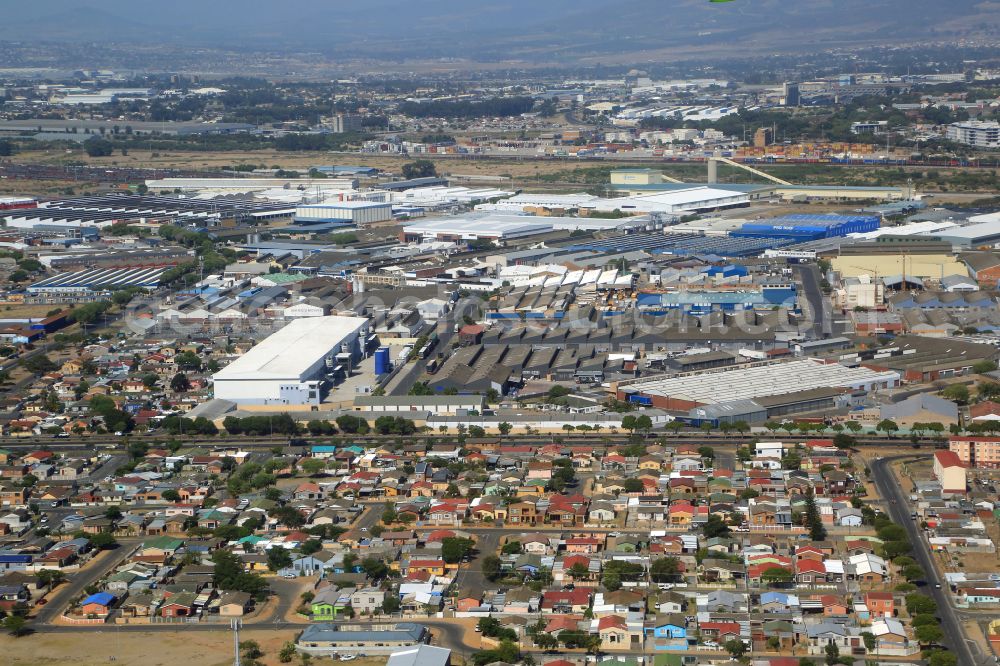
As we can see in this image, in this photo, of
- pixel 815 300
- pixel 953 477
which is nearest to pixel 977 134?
pixel 815 300

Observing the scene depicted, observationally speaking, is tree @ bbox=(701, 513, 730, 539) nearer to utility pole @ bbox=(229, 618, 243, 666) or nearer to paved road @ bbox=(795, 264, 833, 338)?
utility pole @ bbox=(229, 618, 243, 666)

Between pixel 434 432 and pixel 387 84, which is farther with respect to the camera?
pixel 387 84

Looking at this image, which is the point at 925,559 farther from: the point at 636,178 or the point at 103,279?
the point at 636,178

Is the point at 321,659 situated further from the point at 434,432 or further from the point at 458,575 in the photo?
the point at 434,432

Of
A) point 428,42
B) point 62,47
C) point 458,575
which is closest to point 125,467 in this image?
point 458,575

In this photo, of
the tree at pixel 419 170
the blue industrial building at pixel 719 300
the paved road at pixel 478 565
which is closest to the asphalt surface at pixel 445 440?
the paved road at pixel 478 565

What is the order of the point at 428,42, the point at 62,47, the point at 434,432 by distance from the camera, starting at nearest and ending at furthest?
the point at 434,432, the point at 62,47, the point at 428,42

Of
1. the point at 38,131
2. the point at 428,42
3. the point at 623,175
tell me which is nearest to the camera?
the point at 623,175
